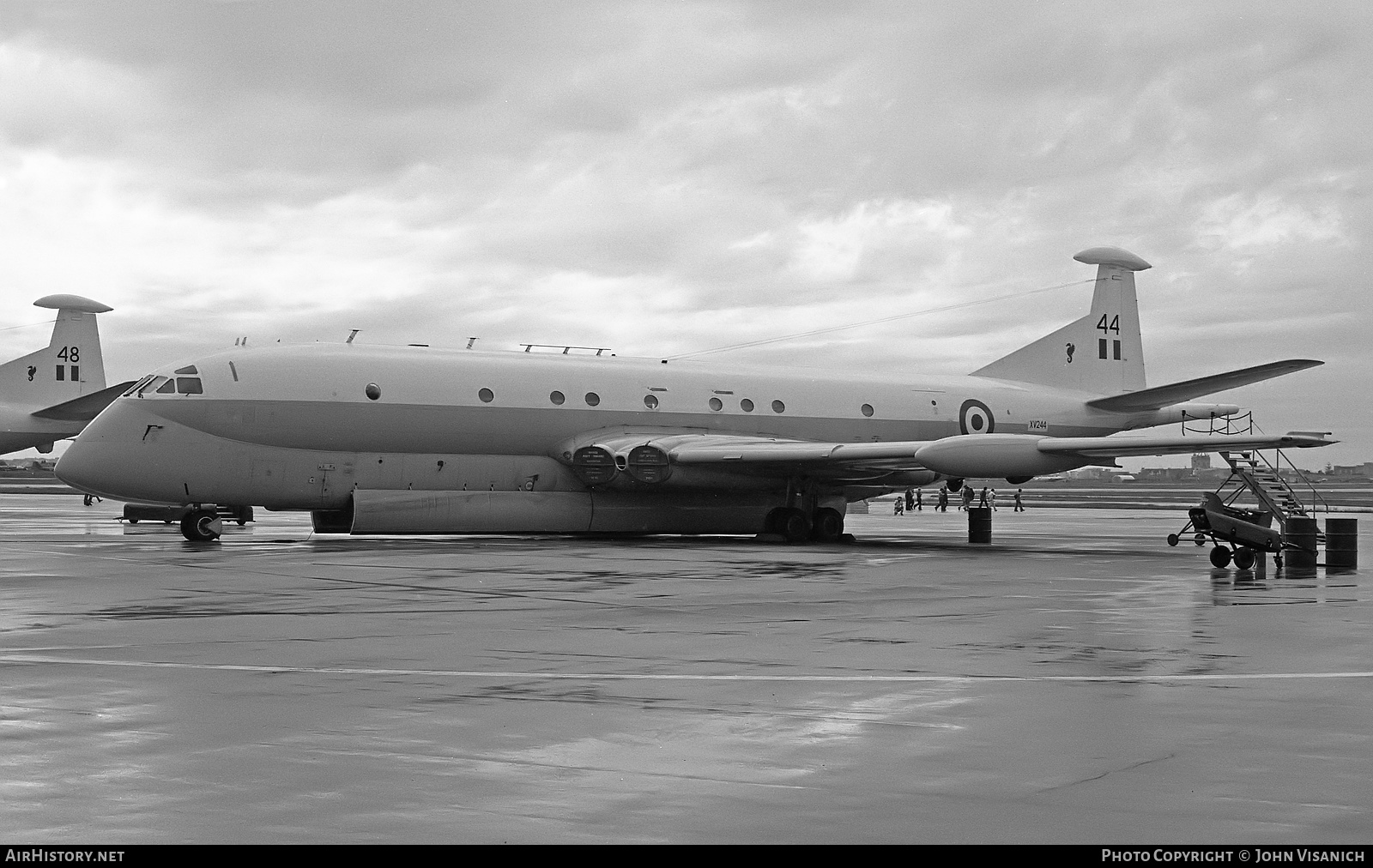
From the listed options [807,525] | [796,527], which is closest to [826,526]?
[807,525]

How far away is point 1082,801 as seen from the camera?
5.46 metres

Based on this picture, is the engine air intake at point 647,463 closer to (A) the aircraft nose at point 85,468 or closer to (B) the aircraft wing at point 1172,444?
(B) the aircraft wing at point 1172,444

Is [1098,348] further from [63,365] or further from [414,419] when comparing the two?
[63,365]

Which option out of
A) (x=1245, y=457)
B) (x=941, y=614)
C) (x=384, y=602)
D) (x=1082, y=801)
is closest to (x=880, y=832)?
(x=1082, y=801)

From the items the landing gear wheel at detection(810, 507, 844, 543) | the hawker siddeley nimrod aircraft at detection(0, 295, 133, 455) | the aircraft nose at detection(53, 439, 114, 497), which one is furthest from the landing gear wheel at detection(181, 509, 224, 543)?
the hawker siddeley nimrod aircraft at detection(0, 295, 133, 455)

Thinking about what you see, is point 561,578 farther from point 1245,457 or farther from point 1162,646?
point 1245,457

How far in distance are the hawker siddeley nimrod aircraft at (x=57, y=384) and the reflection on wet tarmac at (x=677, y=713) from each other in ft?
99.8

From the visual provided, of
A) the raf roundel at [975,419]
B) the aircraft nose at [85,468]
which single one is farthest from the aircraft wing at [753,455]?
the aircraft nose at [85,468]

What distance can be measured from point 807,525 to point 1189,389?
30.6ft

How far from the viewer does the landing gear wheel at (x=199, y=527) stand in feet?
82.8

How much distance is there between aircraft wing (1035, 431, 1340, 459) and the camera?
22219 millimetres

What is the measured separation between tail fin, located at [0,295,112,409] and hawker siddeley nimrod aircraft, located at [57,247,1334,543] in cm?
2511

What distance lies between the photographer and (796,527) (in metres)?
28.8

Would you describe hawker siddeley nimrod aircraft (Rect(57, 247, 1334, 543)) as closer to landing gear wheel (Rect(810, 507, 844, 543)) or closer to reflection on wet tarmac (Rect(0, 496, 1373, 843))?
landing gear wheel (Rect(810, 507, 844, 543))
